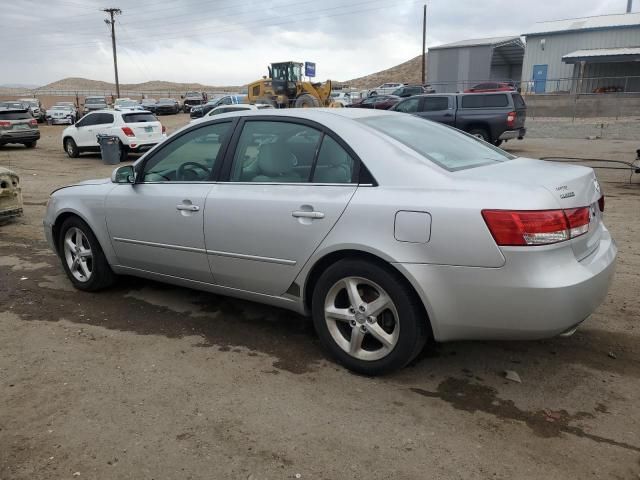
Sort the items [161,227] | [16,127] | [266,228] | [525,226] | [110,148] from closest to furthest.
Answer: [525,226]
[266,228]
[161,227]
[110,148]
[16,127]

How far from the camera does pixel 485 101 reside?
1642cm

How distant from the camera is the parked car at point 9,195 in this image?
8.18 meters

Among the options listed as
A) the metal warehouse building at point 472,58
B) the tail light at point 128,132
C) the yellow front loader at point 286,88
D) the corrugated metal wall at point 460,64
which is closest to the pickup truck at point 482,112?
the tail light at point 128,132

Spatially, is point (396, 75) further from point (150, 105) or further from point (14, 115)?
point (14, 115)

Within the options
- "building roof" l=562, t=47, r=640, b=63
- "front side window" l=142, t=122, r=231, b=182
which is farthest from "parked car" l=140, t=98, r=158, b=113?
"front side window" l=142, t=122, r=231, b=182

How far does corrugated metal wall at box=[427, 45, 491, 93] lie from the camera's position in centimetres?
4819

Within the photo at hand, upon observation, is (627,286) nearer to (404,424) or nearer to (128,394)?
(404,424)

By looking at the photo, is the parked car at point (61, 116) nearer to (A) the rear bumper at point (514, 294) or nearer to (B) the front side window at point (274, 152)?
(B) the front side window at point (274, 152)

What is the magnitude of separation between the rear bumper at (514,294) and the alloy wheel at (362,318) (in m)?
0.27

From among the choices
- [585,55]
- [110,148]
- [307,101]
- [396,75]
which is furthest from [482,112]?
[396,75]

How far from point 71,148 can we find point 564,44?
37174 mm

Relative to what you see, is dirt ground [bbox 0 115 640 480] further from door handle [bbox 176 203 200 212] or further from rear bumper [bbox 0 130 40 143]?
rear bumper [bbox 0 130 40 143]

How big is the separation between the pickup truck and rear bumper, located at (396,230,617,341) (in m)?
13.5

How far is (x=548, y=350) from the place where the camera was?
373 centimetres
